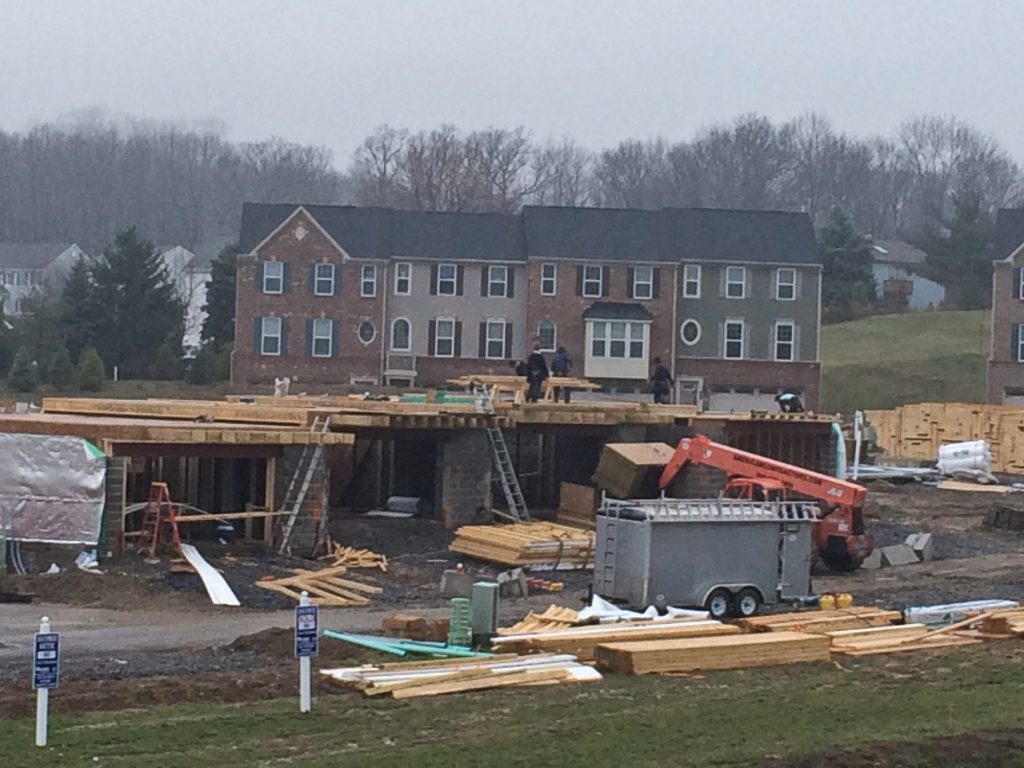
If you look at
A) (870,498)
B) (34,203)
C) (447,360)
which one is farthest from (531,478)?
(34,203)

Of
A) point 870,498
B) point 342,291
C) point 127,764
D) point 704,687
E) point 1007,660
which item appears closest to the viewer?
point 127,764

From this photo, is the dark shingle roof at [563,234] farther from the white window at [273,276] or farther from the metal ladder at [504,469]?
the metal ladder at [504,469]

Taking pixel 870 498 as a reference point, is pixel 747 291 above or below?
above

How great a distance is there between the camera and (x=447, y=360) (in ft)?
219

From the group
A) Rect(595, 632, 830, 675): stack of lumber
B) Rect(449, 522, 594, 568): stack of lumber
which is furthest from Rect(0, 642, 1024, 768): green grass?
Rect(449, 522, 594, 568): stack of lumber

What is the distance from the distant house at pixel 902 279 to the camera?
325ft

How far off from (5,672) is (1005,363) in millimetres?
57227

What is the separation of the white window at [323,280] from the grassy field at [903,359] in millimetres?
21766

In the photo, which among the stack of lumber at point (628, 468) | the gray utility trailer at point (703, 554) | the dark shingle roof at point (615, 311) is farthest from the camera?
the dark shingle roof at point (615, 311)

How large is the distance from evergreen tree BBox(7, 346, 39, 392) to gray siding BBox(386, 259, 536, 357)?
13416 millimetres

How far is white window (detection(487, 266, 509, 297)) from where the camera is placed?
67.1 metres

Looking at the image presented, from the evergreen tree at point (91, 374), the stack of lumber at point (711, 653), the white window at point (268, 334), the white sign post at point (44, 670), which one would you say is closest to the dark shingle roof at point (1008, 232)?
the white window at point (268, 334)

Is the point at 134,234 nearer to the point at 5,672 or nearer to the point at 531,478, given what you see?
the point at 531,478

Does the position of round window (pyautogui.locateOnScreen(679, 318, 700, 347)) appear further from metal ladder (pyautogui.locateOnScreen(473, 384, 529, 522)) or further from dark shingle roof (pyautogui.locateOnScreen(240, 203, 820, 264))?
metal ladder (pyautogui.locateOnScreen(473, 384, 529, 522))
